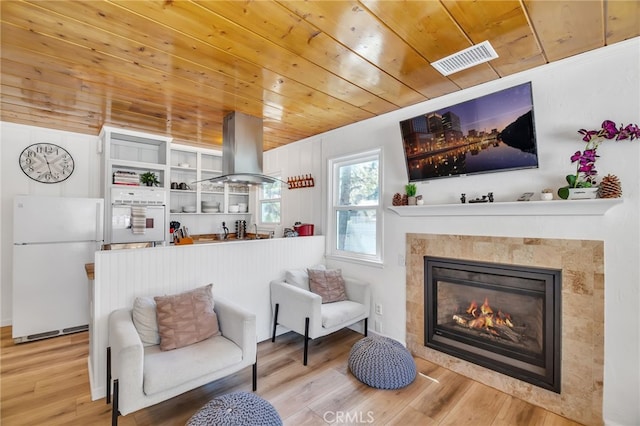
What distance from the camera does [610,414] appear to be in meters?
1.85

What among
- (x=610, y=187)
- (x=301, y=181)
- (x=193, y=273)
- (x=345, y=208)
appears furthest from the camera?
(x=301, y=181)

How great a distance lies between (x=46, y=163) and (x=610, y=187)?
18.8 feet

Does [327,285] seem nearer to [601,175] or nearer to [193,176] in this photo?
[601,175]

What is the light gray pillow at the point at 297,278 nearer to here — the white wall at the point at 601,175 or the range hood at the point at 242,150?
the range hood at the point at 242,150

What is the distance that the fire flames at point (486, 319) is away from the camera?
2402mm

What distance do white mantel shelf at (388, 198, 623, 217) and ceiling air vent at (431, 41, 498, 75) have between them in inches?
41.3

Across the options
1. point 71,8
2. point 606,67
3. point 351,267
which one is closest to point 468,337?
point 351,267

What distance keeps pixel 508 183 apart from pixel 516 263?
64 centimetres

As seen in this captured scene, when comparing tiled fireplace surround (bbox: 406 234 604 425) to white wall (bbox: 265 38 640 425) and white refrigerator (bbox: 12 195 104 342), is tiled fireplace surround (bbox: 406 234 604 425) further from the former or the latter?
white refrigerator (bbox: 12 195 104 342)

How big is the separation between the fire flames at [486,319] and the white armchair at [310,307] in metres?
0.95

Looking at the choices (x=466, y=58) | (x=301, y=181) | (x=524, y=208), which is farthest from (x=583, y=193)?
(x=301, y=181)

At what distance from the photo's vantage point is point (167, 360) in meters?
1.88

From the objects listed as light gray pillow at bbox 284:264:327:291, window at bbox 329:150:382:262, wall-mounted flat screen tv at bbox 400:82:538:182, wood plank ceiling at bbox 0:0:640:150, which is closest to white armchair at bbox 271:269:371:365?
light gray pillow at bbox 284:264:327:291

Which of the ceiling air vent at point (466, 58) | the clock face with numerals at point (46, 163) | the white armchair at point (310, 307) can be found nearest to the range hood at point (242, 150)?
the white armchair at point (310, 307)
